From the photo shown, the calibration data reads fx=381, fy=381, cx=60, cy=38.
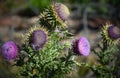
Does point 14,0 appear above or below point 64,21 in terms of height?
above

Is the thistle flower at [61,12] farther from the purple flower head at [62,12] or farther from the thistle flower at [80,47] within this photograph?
the thistle flower at [80,47]

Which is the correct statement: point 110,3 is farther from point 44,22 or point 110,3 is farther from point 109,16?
point 44,22

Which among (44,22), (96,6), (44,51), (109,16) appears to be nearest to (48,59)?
(44,51)

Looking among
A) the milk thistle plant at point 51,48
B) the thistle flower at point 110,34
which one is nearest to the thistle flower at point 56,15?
the milk thistle plant at point 51,48

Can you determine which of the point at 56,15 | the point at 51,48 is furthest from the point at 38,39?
the point at 56,15

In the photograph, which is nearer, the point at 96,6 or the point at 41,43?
the point at 41,43
